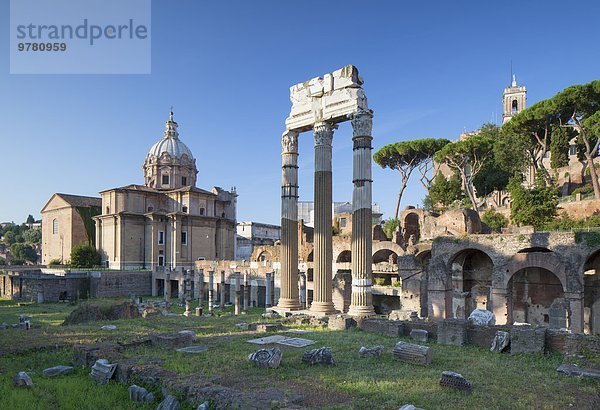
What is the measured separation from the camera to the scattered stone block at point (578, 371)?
7459 millimetres

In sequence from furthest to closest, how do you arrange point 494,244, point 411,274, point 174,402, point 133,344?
point 411,274, point 494,244, point 133,344, point 174,402

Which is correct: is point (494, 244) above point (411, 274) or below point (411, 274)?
above

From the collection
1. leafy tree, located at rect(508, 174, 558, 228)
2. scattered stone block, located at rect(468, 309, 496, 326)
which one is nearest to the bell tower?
leafy tree, located at rect(508, 174, 558, 228)

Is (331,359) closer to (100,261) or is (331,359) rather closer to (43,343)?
(43,343)

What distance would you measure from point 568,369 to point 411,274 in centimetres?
1618

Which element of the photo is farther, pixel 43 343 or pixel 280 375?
pixel 43 343

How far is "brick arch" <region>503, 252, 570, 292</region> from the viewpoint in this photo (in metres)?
18.5

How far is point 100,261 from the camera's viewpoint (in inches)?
1639

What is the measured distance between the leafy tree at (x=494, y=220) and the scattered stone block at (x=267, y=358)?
26071 millimetres

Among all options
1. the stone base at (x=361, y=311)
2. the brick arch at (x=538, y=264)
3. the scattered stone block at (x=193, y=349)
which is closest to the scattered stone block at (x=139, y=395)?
the scattered stone block at (x=193, y=349)

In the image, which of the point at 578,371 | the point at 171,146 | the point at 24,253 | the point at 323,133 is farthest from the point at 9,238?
the point at 578,371

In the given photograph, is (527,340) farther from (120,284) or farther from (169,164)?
(169,164)

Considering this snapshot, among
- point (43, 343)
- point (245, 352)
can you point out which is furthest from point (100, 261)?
point (245, 352)

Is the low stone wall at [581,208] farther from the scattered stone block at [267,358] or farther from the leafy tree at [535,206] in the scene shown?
the scattered stone block at [267,358]
